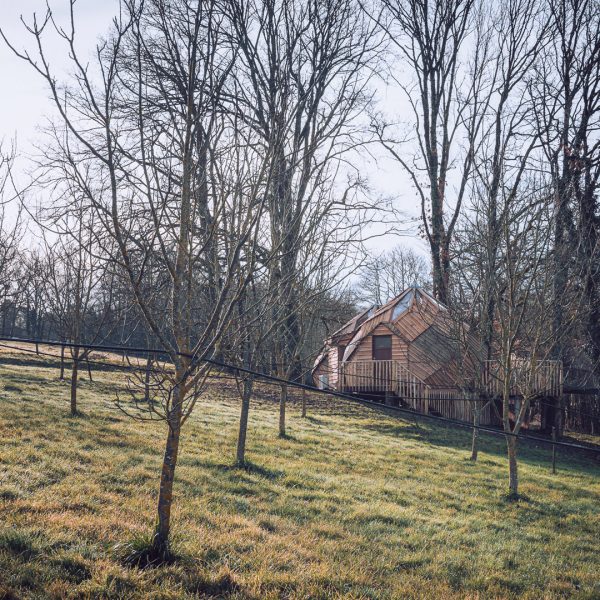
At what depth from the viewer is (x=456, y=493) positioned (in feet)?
26.7

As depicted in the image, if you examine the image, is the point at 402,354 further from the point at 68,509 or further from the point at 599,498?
the point at 68,509

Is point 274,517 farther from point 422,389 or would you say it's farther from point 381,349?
point 381,349

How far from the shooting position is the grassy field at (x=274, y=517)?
374 centimetres

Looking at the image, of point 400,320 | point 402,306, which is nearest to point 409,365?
point 400,320

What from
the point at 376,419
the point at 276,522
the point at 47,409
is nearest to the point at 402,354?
the point at 376,419

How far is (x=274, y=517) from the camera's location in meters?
5.63

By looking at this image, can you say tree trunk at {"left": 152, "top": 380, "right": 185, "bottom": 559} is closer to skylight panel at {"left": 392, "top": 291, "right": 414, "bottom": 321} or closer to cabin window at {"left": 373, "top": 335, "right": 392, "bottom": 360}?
cabin window at {"left": 373, "top": 335, "right": 392, "bottom": 360}

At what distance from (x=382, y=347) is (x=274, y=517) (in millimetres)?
15473

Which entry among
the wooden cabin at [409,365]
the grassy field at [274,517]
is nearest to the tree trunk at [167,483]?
the grassy field at [274,517]

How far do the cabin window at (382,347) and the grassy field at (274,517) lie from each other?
9.20 meters

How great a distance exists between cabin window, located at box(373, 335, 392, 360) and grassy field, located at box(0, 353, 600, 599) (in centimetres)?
920

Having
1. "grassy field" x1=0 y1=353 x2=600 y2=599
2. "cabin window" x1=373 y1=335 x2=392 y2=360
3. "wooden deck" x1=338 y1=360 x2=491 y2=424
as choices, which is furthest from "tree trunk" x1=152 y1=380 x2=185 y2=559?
"cabin window" x1=373 y1=335 x2=392 y2=360

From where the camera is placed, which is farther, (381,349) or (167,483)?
(381,349)

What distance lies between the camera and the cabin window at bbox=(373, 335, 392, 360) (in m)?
20.4
